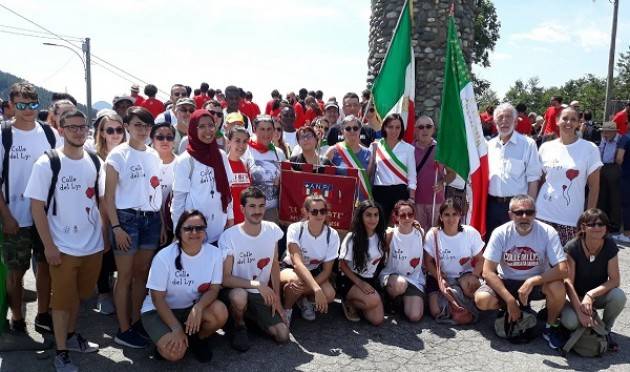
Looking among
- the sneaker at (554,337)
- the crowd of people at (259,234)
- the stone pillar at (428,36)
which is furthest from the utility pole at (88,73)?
the sneaker at (554,337)

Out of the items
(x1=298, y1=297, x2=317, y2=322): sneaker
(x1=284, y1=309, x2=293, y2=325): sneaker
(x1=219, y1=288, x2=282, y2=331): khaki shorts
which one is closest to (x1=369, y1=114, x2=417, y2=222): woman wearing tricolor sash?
(x1=298, y1=297, x2=317, y2=322): sneaker

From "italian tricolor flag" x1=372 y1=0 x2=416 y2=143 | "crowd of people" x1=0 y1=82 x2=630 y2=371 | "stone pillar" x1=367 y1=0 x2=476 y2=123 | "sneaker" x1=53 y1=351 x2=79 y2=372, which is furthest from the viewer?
"stone pillar" x1=367 y1=0 x2=476 y2=123

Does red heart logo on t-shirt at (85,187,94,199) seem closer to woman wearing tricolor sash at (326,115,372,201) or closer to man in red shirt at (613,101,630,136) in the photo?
woman wearing tricolor sash at (326,115,372,201)

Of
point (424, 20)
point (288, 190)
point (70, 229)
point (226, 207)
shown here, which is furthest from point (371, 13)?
point (70, 229)

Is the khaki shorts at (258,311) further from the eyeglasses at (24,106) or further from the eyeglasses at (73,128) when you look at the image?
the eyeglasses at (24,106)

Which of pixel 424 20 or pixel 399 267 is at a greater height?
pixel 424 20

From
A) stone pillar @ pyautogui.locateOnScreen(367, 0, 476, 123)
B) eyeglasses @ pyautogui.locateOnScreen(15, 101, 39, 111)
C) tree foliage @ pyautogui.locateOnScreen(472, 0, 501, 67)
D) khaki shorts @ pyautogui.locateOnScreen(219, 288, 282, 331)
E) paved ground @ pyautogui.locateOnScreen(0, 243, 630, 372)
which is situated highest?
tree foliage @ pyautogui.locateOnScreen(472, 0, 501, 67)

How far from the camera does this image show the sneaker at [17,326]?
429 cm

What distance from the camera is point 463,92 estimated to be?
558 centimetres

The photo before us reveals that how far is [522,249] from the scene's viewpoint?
181 inches

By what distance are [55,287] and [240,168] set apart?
1941 mm

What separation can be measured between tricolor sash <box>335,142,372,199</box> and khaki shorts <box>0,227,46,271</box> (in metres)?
2.96

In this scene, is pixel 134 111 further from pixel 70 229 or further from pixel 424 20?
pixel 424 20

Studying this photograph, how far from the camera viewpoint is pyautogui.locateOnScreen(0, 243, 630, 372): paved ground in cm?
391
